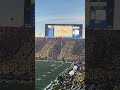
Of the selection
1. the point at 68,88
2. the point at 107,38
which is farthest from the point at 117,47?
the point at 68,88

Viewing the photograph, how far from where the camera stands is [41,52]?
5.87 metres

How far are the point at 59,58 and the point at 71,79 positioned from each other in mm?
432

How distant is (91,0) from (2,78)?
6.73 feet

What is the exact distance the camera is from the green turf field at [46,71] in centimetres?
587

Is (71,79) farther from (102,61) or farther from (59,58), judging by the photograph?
(102,61)

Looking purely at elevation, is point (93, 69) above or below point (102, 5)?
below

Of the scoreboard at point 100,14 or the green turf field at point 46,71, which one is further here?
the green turf field at point 46,71

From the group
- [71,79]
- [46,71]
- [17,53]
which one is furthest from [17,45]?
[71,79]

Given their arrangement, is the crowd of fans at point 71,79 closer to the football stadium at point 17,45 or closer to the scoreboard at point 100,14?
the football stadium at point 17,45

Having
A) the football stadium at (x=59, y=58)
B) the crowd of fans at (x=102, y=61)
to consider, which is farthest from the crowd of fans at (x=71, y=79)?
the crowd of fans at (x=102, y=61)

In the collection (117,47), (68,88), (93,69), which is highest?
(117,47)

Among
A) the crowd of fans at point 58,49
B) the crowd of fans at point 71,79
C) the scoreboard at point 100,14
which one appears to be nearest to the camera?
the scoreboard at point 100,14

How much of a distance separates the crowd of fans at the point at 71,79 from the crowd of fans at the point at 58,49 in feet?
0.54

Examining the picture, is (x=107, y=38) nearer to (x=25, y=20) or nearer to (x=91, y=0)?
(x=91, y=0)
